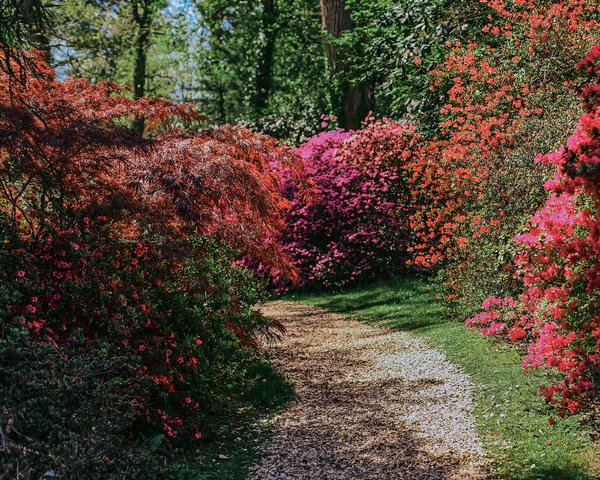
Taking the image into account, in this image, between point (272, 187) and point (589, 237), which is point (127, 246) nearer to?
point (272, 187)

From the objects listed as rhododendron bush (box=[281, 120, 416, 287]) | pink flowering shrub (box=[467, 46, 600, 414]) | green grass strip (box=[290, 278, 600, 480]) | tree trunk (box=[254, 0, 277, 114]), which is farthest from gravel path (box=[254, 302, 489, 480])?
tree trunk (box=[254, 0, 277, 114])

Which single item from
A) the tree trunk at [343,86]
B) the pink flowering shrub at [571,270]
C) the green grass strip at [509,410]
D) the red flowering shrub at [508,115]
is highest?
the tree trunk at [343,86]

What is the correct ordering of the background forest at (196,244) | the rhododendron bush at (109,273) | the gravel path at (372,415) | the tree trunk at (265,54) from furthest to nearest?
1. the tree trunk at (265,54)
2. the gravel path at (372,415)
3. the background forest at (196,244)
4. the rhododendron bush at (109,273)

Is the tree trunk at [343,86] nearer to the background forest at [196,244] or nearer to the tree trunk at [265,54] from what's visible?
the background forest at [196,244]

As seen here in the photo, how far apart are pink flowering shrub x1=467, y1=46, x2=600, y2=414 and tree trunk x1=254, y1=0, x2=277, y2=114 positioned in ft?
52.4

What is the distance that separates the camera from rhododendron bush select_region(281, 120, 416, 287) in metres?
12.0

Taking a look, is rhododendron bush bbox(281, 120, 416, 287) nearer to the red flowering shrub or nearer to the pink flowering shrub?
the red flowering shrub

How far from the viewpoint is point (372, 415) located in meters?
5.77

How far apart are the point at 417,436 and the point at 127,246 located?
276 centimetres

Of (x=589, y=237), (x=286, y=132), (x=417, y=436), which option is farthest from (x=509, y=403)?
(x=286, y=132)

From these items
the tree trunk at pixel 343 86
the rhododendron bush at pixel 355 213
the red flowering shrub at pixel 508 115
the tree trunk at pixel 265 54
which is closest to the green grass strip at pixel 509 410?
the red flowering shrub at pixel 508 115

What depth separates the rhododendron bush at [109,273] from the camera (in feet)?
12.3

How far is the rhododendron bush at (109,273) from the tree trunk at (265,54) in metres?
14.8

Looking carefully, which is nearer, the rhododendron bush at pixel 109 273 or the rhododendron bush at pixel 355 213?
the rhododendron bush at pixel 109 273
